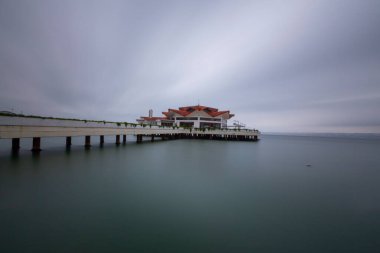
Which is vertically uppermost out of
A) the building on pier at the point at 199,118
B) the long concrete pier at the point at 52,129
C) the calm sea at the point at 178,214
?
the building on pier at the point at 199,118

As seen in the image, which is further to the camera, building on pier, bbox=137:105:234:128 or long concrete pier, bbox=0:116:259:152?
building on pier, bbox=137:105:234:128

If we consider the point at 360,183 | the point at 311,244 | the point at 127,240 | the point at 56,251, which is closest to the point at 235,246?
the point at 311,244

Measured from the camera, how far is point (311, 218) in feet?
19.2

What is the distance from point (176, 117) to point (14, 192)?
1850 inches

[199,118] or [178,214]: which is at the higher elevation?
[199,118]

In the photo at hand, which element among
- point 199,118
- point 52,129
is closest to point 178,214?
point 52,129

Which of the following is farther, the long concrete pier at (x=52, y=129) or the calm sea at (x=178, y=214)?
the long concrete pier at (x=52, y=129)

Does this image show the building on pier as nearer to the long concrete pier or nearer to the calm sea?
the long concrete pier

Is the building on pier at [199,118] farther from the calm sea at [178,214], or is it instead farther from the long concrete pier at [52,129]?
the calm sea at [178,214]

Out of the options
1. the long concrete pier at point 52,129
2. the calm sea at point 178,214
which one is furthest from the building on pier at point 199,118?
the calm sea at point 178,214

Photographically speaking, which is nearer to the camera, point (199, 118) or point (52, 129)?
point (52, 129)

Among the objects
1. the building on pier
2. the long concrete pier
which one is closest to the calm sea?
the long concrete pier

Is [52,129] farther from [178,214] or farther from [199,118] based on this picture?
[199,118]

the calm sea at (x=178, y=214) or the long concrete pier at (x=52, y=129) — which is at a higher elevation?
the long concrete pier at (x=52, y=129)
